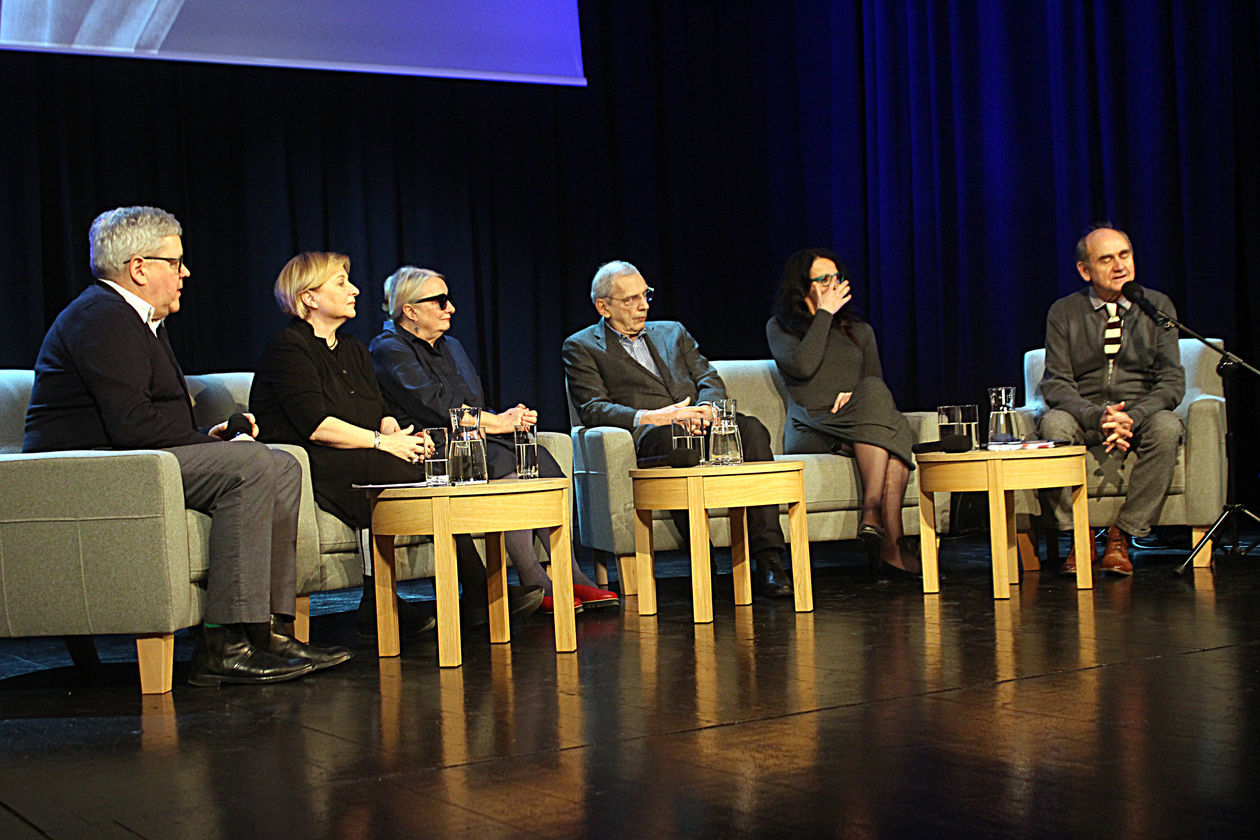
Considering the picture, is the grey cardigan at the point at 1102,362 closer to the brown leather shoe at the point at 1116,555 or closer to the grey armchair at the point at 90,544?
the brown leather shoe at the point at 1116,555

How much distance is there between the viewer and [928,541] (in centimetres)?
408

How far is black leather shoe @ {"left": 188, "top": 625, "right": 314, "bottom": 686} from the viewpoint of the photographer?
9.84ft

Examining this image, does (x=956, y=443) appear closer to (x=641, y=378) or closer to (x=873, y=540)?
(x=873, y=540)

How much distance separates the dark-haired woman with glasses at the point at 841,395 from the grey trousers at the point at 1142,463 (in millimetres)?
516

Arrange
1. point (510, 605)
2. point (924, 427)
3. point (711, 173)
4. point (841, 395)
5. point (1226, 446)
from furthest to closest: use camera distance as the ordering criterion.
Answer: point (711, 173), point (924, 427), point (841, 395), point (1226, 446), point (510, 605)

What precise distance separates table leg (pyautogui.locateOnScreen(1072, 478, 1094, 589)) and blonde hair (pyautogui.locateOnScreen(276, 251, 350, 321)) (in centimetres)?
228

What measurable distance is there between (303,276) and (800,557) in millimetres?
1607

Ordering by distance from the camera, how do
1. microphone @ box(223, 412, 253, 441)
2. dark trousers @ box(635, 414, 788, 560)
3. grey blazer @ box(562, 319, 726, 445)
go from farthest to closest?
grey blazer @ box(562, 319, 726, 445)
dark trousers @ box(635, 414, 788, 560)
microphone @ box(223, 412, 253, 441)

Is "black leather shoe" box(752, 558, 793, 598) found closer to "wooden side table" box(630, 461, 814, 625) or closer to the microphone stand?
"wooden side table" box(630, 461, 814, 625)

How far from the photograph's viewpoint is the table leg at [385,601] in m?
3.34

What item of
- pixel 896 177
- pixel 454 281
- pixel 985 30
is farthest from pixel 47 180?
pixel 985 30

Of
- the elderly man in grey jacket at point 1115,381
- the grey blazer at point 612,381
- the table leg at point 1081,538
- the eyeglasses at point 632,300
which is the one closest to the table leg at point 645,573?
the grey blazer at point 612,381

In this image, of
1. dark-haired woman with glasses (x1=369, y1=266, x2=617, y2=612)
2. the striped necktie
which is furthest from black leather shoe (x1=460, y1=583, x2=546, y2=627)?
the striped necktie

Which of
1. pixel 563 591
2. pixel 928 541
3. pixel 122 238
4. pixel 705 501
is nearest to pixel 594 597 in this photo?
pixel 705 501
